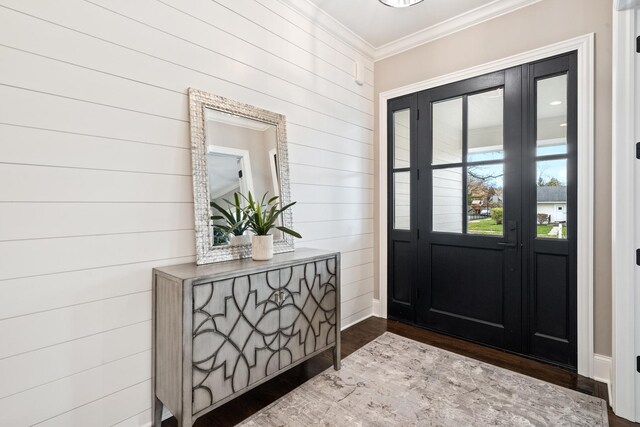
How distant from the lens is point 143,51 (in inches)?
66.2

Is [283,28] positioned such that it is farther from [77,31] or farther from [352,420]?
[352,420]

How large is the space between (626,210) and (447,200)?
4.16 feet

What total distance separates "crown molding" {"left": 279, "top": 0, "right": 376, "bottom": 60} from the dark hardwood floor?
275 cm

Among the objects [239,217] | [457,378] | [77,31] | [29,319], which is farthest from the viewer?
[457,378]

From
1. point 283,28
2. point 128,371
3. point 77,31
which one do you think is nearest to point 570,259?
point 283,28

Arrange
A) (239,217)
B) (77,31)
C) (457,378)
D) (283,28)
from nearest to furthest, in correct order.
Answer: (77,31) → (239,217) → (457,378) → (283,28)

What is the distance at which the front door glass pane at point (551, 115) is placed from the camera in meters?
2.34

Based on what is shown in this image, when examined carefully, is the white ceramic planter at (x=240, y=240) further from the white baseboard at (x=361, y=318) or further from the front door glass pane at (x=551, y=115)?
the front door glass pane at (x=551, y=115)

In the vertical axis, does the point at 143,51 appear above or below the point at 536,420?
above

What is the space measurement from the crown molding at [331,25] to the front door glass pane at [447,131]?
922 millimetres

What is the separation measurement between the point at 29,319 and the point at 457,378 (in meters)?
2.42

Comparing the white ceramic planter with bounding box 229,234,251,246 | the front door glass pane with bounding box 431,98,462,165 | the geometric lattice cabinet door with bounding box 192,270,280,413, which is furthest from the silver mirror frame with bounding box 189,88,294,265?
the front door glass pane with bounding box 431,98,462,165

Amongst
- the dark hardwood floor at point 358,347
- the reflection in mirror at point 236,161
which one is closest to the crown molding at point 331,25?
the reflection in mirror at point 236,161

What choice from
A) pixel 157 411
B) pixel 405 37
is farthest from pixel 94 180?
pixel 405 37
